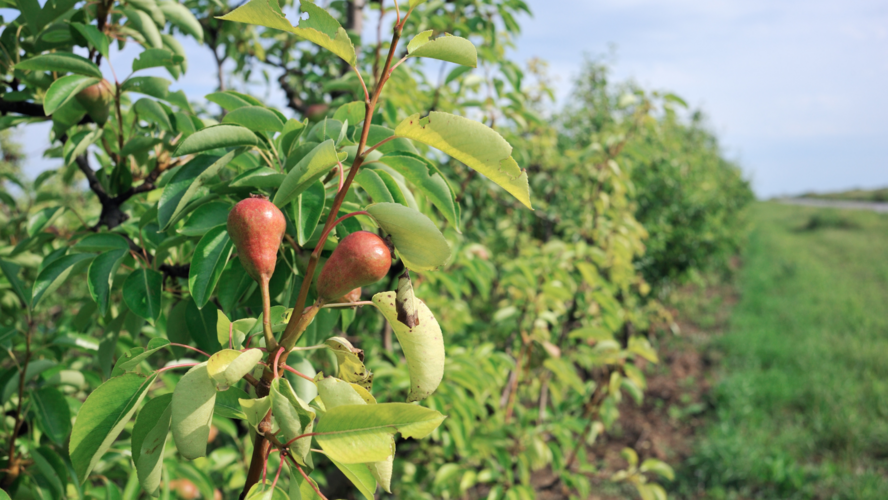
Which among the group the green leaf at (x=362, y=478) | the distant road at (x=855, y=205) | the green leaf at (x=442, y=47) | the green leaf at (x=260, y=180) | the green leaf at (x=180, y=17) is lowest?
the green leaf at (x=362, y=478)

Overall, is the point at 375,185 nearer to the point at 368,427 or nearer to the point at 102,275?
the point at 368,427

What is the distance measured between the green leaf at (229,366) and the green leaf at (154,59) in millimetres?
846

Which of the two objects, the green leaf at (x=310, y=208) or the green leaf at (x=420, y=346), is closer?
the green leaf at (x=420, y=346)

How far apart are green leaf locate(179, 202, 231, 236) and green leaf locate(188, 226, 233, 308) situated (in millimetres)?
24

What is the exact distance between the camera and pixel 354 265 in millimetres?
572

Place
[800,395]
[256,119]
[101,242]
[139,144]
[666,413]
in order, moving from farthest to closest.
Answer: [800,395], [666,413], [139,144], [101,242], [256,119]

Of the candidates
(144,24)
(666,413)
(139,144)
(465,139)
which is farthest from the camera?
(666,413)

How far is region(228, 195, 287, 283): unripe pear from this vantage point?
0.61 meters

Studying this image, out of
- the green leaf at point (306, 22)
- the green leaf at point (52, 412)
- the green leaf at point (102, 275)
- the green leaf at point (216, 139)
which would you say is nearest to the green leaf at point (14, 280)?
the green leaf at point (52, 412)

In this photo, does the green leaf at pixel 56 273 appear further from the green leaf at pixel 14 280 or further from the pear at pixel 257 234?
the pear at pixel 257 234

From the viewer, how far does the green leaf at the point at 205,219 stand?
31.0 inches

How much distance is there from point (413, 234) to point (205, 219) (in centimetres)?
41

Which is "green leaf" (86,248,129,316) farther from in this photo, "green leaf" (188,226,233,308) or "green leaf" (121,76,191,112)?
"green leaf" (121,76,191,112)

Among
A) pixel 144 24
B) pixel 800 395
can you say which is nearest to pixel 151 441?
pixel 144 24
